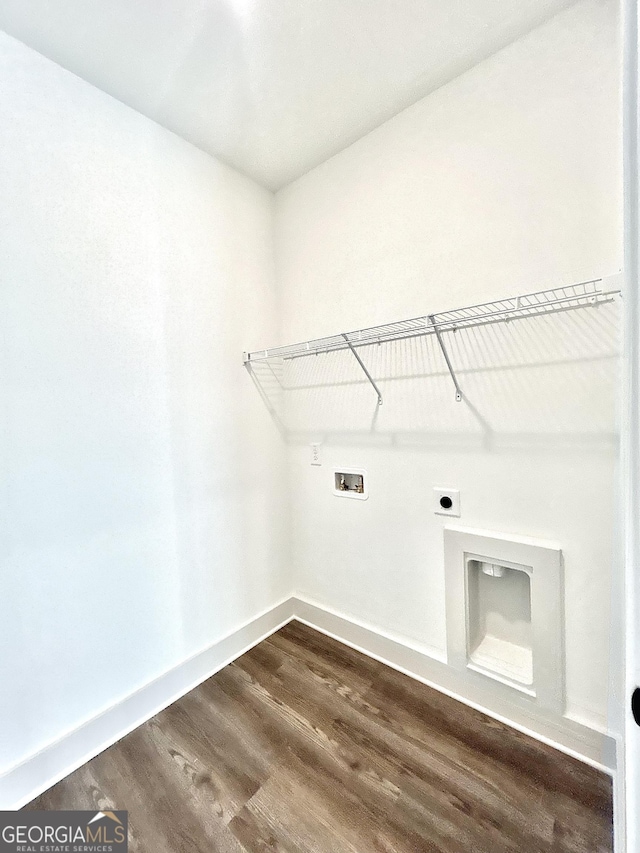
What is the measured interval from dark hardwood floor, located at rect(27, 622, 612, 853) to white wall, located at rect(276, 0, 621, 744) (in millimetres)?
271

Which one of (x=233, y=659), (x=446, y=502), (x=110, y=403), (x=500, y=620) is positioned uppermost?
(x=110, y=403)

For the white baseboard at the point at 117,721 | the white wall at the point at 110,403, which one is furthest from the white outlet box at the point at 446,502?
the white baseboard at the point at 117,721

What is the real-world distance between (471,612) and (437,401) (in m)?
0.94

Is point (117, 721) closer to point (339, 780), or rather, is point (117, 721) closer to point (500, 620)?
point (339, 780)

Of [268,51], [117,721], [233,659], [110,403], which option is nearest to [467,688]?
[233,659]

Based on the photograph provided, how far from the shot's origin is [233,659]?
1893mm

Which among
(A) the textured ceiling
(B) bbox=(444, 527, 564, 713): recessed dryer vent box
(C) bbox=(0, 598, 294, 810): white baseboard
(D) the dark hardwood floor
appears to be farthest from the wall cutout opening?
(A) the textured ceiling

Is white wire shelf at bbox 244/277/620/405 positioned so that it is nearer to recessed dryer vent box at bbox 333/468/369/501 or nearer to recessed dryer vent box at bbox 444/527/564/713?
recessed dryer vent box at bbox 333/468/369/501

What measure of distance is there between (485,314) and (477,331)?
7.0 inches

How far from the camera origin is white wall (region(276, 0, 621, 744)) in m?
1.21

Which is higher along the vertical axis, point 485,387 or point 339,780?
point 485,387

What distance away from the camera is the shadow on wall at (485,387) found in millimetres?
1216

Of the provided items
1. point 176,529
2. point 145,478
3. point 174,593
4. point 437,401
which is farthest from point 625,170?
point 174,593

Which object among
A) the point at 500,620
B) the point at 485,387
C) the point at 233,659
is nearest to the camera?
the point at 485,387
